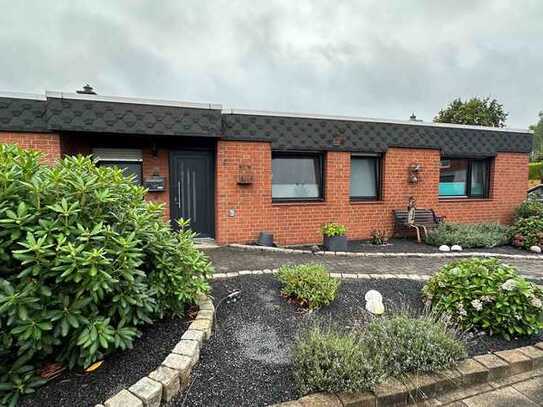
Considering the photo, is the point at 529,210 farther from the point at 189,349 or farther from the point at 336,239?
the point at 189,349

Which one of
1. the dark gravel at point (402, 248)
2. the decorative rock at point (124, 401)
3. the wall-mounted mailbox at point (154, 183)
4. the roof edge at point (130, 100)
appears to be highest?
the roof edge at point (130, 100)

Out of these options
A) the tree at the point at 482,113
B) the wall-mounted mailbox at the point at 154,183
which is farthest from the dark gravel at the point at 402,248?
the tree at the point at 482,113

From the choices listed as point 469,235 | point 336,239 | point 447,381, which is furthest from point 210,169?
point 469,235

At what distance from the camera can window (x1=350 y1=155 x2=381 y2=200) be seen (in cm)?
757

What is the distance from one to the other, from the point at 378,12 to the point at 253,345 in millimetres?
8892

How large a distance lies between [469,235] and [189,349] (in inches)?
295

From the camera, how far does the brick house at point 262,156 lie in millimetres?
5363

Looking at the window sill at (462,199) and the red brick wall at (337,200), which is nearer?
the red brick wall at (337,200)

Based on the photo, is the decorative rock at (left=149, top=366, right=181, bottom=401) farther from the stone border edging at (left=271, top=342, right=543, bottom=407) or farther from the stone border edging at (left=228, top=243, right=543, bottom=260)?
the stone border edging at (left=228, top=243, right=543, bottom=260)

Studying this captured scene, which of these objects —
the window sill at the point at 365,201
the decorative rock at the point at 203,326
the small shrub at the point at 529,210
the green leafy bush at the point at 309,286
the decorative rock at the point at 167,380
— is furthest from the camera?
the small shrub at the point at 529,210

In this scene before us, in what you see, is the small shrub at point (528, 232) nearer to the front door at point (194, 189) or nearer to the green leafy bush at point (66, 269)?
the front door at point (194, 189)

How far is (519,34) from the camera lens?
969 centimetres

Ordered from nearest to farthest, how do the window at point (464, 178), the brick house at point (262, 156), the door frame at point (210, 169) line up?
the brick house at point (262, 156)
the door frame at point (210, 169)
the window at point (464, 178)

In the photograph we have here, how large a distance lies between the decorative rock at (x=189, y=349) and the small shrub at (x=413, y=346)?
1.33 metres
